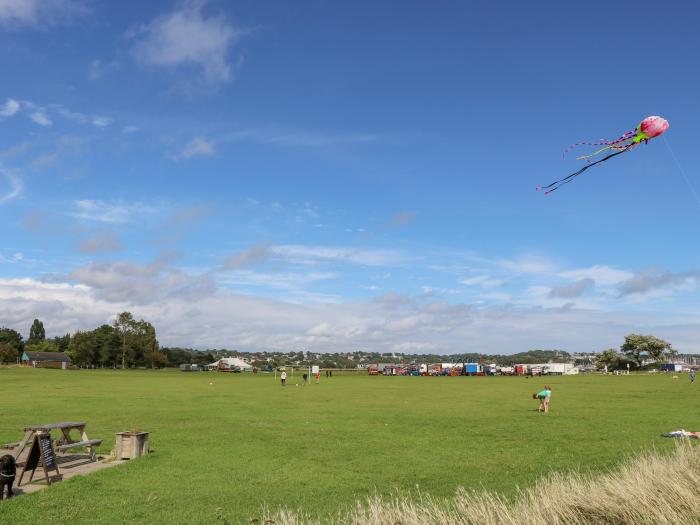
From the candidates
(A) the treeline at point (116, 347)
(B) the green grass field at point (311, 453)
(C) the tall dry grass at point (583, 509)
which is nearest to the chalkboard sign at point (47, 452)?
(B) the green grass field at point (311, 453)

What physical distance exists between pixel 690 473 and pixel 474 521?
4146 mm

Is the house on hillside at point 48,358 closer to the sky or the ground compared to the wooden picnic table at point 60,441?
closer to the sky

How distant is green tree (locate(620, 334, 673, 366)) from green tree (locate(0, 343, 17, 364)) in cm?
16660

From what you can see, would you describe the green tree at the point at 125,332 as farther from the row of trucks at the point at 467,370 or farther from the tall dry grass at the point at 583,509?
the tall dry grass at the point at 583,509

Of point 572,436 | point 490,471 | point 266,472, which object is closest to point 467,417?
point 572,436

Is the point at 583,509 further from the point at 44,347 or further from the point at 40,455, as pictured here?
the point at 44,347

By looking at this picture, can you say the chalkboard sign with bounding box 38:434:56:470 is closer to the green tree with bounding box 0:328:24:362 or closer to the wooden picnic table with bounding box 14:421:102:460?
the wooden picnic table with bounding box 14:421:102:460

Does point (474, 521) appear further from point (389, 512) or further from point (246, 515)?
point (246, 515)

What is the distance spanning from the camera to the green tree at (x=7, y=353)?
150250 mm

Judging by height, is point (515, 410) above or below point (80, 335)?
below

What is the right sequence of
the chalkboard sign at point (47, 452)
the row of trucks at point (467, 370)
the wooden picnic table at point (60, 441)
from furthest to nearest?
the row of trucks at point (467, 370) → the wooden picnic table at point (60, 441) → the chalkboard sign at point (47, 452)

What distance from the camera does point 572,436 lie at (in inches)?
791

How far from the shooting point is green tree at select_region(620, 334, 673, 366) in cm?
15888

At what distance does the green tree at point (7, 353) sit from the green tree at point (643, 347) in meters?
167
